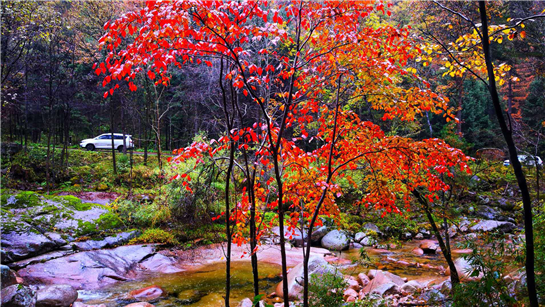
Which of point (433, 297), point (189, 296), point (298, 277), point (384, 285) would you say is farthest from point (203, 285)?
point (433, 297)

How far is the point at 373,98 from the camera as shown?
130 inches

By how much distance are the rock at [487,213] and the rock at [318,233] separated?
6.12 metres

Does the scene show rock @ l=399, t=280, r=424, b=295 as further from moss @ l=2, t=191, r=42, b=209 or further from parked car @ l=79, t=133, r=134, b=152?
parked car @ l=79, t=133, r=134, b=152

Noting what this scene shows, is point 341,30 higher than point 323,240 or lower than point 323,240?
higher

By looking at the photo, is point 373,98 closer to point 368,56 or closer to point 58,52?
point 368,56

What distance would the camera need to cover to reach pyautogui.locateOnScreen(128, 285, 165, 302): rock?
18.9ft

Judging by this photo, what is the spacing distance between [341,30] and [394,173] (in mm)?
1613

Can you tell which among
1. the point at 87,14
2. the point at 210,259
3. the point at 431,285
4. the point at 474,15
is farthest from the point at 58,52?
the point at 474,15

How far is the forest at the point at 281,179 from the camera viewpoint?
8.55 feet

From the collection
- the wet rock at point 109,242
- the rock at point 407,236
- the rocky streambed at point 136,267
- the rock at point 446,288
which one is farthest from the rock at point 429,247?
the wet rock at point 109,242

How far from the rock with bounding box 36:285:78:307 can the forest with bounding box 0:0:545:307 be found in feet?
0.10

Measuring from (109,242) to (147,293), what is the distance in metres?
3.02

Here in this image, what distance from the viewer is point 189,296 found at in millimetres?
5930

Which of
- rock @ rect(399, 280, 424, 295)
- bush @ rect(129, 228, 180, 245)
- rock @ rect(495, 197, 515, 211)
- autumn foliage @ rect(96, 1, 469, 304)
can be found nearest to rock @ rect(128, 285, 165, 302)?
bush @ rect(129, 228, 180, 245)
